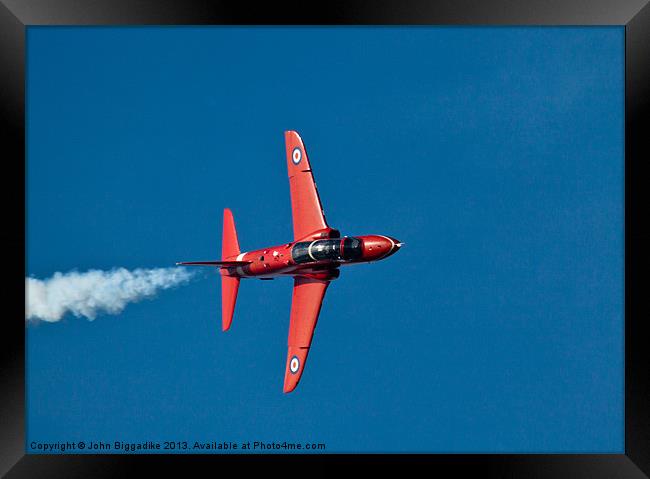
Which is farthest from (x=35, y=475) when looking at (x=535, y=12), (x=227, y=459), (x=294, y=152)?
(x=535, y=12)

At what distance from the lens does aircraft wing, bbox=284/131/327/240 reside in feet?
107

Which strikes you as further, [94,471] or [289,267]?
[289,267]

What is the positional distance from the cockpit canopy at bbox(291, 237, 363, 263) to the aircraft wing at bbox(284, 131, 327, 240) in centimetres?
150

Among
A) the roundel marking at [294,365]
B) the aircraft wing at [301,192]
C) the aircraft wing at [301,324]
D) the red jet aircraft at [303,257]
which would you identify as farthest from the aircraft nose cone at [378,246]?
the roundel marking at [294,365]

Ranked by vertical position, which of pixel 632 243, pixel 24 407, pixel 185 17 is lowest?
pixel 24 407

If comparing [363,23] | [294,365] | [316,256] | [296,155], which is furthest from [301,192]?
[363,23]

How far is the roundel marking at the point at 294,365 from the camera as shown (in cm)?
3238

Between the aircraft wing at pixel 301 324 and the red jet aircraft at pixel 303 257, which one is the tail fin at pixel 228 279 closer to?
the red jet aircraft at pixel 303 257

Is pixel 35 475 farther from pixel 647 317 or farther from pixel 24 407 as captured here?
pixel 647 317

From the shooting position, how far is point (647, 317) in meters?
21.8

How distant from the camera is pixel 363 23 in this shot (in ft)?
69.5

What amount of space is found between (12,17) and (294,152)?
15195 mm

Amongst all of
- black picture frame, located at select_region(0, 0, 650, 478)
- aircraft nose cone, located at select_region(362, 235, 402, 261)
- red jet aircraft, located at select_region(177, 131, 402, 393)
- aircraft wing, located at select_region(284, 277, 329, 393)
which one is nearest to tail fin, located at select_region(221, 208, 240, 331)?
red jet aircraft, located at select_region(177, 131, 402, 393)

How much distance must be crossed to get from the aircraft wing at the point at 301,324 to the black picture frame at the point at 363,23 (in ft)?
32.3
